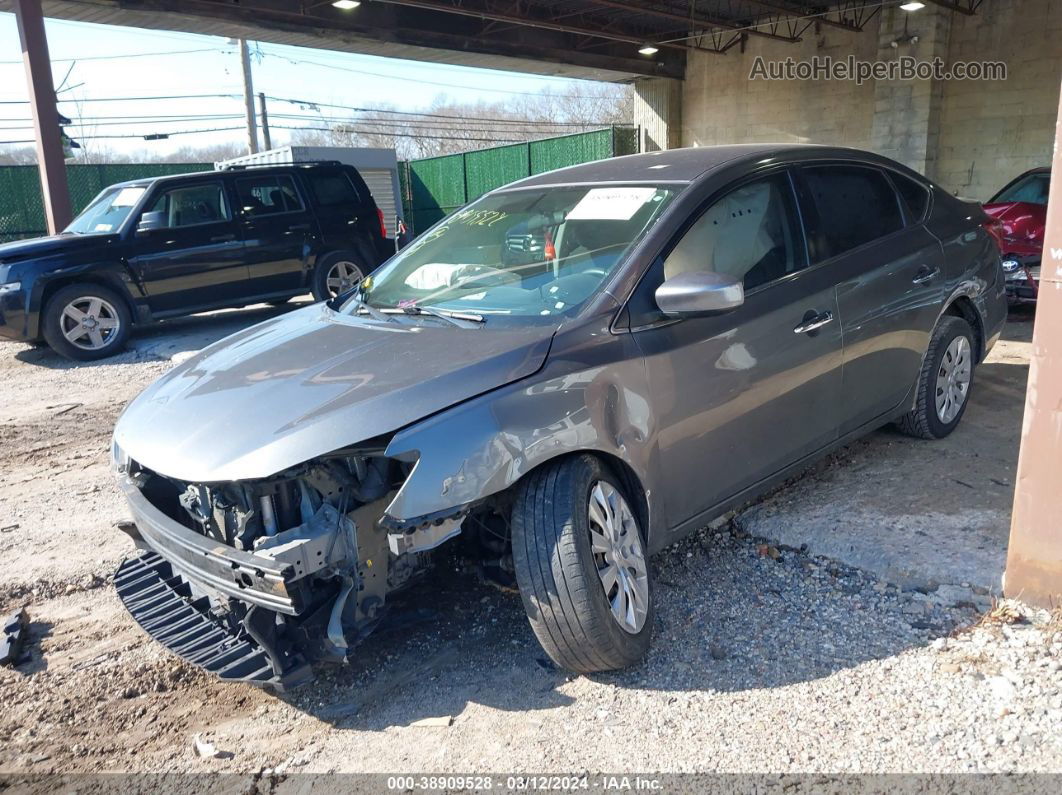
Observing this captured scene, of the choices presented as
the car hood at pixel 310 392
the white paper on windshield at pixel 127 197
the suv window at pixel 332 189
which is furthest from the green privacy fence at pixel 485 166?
the car hood at pixel 310 392

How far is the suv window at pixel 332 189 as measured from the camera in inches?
435

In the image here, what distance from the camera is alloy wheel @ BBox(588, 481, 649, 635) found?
2.91 m

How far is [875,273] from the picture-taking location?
422 cm

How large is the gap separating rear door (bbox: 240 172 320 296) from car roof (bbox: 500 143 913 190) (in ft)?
22.3

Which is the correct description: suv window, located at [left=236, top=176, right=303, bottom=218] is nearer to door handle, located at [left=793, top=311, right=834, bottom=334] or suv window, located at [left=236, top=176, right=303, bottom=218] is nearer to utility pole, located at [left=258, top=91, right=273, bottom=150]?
door handle, located at [left=793, top=311, right=834, bottom=334]

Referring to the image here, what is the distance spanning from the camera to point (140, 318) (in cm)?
961

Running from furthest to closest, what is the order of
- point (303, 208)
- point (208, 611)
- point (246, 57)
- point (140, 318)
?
1. point (246, 57)
2. point (303, 208)
3. point (140, 318)
4. point (208, 611)

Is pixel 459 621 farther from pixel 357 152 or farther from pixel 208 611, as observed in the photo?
pixel 357 152

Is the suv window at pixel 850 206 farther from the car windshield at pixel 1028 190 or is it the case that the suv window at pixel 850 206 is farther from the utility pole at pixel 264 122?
the utility pole at pixel 264 122

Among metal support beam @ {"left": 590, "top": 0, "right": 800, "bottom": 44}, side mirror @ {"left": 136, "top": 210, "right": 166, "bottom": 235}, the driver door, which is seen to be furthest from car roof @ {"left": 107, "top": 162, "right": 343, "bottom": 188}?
the driver door

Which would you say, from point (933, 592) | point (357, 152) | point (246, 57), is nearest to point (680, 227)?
point (933, 592)

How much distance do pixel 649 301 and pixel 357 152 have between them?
1743cm

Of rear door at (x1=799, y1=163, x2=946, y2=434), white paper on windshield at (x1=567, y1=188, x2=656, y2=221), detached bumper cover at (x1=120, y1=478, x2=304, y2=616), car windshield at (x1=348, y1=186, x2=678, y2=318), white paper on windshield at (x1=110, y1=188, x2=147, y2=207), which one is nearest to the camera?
detached bumper cover at (x1=120, y1=478, x2=304, y2=616)

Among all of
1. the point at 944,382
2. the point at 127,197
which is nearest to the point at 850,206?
the point at 944,382
